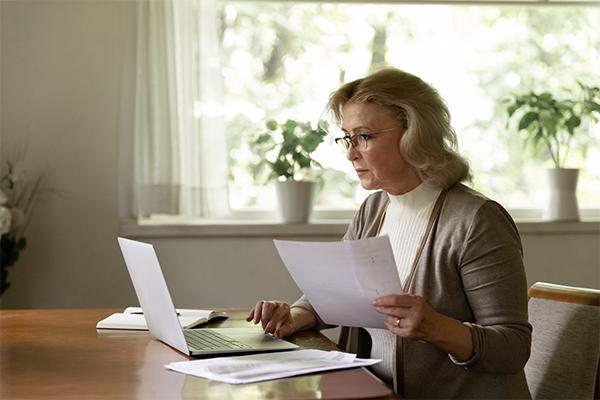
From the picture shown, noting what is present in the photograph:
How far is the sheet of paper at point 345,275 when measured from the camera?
1.67 m

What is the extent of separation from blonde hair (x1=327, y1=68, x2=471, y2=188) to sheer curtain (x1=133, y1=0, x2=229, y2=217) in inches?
63.0

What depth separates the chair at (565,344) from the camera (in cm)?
199

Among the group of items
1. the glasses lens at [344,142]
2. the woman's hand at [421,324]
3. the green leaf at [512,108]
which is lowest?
the woman's hand at [421,324]

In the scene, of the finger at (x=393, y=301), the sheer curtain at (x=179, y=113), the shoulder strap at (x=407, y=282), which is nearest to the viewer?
the finger at (x=393, y=301)

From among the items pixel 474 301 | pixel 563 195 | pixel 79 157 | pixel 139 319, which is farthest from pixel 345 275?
pixel 563 195

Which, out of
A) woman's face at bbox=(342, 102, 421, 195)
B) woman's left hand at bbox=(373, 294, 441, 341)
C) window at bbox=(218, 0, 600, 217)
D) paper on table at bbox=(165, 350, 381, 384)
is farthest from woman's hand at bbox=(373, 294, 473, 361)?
window at bbox=(218, 0, 600, 217)

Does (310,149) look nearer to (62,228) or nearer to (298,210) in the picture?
(298,210)

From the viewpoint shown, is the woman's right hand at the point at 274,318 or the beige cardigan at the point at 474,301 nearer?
the beige cardigan at the point at 474,301

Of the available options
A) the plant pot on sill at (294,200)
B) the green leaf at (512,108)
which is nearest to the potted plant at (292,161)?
the plant pot on sill at (294,200)

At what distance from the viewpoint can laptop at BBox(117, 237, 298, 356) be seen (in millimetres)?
1798

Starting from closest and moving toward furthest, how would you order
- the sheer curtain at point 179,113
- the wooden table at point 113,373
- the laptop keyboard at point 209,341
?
the wooden table at point 113,373, the laptop keyboard at point 209,341, the sheer curtain at point 179,113

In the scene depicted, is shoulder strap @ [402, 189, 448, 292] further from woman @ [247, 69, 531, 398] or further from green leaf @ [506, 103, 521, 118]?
green leaf @ [506, 103, 521, 118]

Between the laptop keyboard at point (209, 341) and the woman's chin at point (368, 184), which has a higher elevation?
the woman's chin at point (368, 184)

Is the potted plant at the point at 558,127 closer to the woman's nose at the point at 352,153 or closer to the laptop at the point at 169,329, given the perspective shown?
the woman's nose at the point at 352,153
